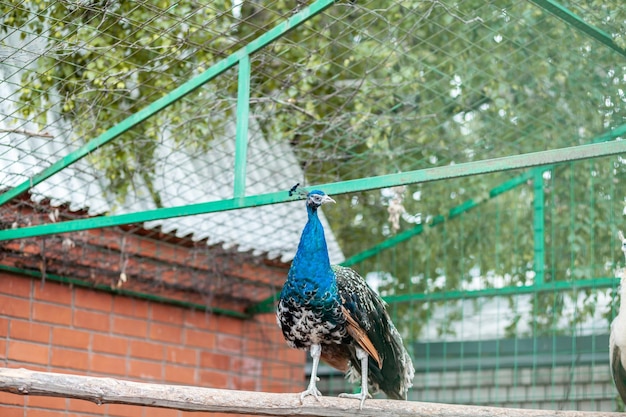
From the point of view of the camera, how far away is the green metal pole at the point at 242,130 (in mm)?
4074

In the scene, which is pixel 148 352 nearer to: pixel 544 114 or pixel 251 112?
pixel 251 112

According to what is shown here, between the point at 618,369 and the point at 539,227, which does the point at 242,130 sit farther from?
the point at 539,227

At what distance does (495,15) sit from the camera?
4.98m

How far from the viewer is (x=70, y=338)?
17.9 ft

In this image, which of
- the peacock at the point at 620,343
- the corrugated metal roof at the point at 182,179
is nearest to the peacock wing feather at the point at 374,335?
the peacock at the point at 620,343

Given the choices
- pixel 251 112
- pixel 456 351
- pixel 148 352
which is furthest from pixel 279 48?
pixel 456 351

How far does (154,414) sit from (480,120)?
109 inches

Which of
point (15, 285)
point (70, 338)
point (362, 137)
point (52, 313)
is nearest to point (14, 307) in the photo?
point (15, 285)

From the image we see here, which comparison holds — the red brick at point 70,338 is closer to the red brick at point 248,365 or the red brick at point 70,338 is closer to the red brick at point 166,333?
the red brick at point 166,333

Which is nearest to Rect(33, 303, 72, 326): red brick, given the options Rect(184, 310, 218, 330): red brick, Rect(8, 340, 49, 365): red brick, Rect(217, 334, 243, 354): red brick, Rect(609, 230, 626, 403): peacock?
Rect(8, 340, 49, 365): red brick

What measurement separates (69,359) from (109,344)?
0.30 meters

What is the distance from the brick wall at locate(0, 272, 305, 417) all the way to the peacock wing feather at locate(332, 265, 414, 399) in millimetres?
1821

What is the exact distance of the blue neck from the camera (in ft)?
13.5

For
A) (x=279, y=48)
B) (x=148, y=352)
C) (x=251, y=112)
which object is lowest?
(x=148, y=352)
